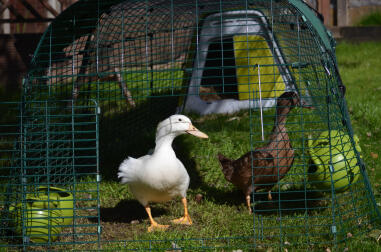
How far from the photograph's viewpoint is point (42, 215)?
3611 mm

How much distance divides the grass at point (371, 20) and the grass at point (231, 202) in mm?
4839

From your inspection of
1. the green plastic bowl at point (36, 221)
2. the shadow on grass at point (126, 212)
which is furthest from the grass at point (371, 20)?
the green plastic bowl at point (36, 221)

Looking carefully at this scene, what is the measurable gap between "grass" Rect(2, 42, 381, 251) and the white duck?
0.90ft

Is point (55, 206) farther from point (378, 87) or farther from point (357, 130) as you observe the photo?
point (378, 87)

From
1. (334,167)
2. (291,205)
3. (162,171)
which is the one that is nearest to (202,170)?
(291,205)

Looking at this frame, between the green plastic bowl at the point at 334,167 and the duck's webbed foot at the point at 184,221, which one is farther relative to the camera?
the duck's webbed foot at the point at 184,221

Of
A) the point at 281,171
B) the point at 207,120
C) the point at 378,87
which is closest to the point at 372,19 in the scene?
the point at 378,87

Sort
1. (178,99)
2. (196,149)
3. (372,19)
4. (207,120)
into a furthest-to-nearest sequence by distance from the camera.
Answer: (372,19), (178,99), (207,120), (196,149)

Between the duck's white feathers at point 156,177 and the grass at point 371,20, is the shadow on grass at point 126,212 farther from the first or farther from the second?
the grass at point 371,20

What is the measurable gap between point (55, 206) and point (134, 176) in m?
0.66

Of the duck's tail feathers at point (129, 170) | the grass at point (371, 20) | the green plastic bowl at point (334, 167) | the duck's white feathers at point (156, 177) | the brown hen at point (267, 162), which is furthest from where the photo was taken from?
the grass at point (371, 20)

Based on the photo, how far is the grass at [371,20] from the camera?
11477mm

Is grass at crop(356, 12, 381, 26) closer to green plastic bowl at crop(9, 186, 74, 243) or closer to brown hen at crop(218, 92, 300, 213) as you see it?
brown hen at crop(218, 92, 300, 213)

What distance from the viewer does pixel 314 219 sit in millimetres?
3875
